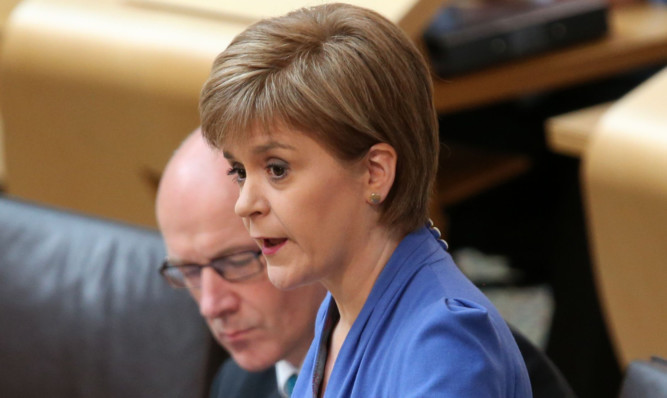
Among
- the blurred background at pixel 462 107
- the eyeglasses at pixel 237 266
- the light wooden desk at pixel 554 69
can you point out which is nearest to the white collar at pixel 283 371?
the eyeglasses at pixel 237 266

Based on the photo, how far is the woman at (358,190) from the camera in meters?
0.85

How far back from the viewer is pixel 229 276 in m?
1.37

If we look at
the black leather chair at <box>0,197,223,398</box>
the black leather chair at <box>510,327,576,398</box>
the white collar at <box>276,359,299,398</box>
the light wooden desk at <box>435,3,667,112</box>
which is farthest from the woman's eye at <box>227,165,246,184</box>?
the light wooden desk at <box>435,3,667,112</box>

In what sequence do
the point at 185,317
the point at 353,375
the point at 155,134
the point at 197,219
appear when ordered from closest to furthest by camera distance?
the point at 353,375, the point at 197,219, the point at 185,317, the point at 155,134

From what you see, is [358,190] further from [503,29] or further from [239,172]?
[503,29]

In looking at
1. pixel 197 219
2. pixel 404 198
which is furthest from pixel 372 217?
pixel 197 219

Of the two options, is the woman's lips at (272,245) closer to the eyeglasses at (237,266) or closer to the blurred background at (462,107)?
the eyeglasses at (237,266)

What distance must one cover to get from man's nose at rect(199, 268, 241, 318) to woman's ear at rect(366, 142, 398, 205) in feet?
1.62

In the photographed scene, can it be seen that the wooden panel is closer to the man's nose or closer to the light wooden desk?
the light wooden desk

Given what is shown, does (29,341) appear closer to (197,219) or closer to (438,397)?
(197,219)

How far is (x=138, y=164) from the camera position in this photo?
213cm

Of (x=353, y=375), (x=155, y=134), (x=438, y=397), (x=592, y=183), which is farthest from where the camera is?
(x=155, y=134)

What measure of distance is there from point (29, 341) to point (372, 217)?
40.5 inches

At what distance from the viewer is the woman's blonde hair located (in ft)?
2.84
